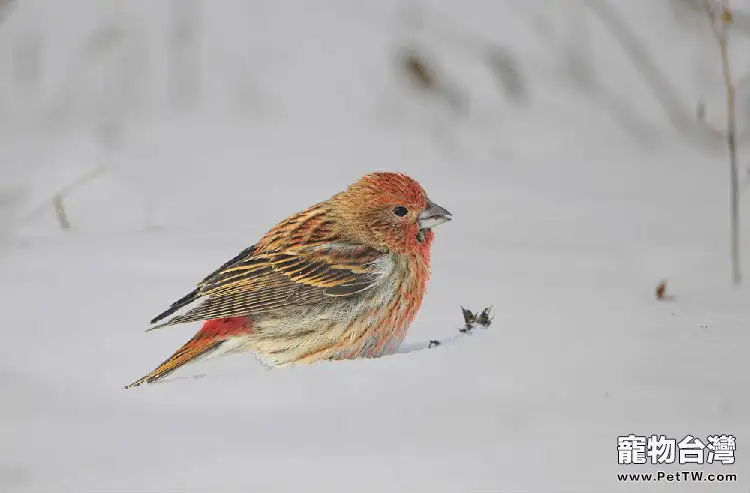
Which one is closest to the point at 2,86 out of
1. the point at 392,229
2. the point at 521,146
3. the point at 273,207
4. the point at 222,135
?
the point at 222,135

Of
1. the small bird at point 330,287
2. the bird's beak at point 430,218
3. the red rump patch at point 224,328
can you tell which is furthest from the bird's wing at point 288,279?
the bird's beak at point 430,218

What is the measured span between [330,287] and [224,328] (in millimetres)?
475

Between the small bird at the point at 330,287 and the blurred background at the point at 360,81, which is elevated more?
the blurred background at the point at 360,81

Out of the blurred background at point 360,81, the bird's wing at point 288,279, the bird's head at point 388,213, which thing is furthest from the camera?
the blurred background at point 360,81

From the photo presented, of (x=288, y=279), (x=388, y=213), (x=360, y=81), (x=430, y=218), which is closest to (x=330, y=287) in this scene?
(x=288, y=279)

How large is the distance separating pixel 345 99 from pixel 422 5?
70.6 inches

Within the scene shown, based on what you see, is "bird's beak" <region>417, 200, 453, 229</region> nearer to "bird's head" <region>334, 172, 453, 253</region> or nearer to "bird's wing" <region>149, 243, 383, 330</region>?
"bird's head" <region>334, 172, 453, 253</region>

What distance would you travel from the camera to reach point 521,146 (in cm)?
909

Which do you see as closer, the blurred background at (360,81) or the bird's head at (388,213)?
the bird's head at (388,213)

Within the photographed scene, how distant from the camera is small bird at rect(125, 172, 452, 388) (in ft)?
15.1

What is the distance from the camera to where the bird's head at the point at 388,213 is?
484 cm

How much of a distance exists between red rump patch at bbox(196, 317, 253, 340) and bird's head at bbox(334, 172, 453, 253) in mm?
628

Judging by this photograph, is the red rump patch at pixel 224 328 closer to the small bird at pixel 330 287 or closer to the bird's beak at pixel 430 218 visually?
the small bird at pixel 330 287

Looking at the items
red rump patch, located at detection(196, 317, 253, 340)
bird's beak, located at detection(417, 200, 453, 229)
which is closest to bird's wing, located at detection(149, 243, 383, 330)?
red rump patch, located at detection(196, 317, 253, 340)
